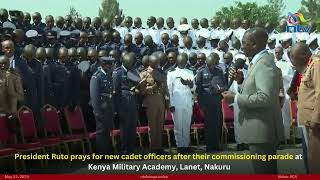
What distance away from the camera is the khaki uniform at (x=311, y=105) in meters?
6.00

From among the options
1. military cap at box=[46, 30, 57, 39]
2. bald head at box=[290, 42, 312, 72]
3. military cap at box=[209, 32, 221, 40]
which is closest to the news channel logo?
military cap at box=[209, 32, 221, 40]

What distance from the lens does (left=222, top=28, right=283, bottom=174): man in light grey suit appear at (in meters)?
5.01

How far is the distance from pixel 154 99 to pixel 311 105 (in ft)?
16.2

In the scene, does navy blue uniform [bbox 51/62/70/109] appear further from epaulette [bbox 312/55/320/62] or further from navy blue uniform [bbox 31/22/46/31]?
epaulette [bbox 312/55/320/62]

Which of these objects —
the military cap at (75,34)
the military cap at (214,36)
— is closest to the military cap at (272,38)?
the military cap at (214,36)

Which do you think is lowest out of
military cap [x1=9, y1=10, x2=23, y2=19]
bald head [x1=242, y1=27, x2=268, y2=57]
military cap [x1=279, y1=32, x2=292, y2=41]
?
bald head [x1=242, y1=27, x2=268, y2=57]

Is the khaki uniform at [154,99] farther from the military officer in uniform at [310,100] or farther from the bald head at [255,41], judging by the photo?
the bald head at [255,41]

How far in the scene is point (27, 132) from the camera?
915 centimetres

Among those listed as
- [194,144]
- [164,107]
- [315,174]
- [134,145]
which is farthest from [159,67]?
[315,174]

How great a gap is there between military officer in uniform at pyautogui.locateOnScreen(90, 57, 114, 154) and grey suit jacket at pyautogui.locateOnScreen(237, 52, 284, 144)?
4.89 meters

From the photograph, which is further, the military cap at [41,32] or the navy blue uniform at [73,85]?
the military cap at [41,32]

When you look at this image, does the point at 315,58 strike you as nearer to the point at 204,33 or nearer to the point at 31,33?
the point at 31,33

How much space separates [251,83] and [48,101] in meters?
6.13

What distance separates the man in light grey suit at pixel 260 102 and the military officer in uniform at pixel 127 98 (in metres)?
5.26
